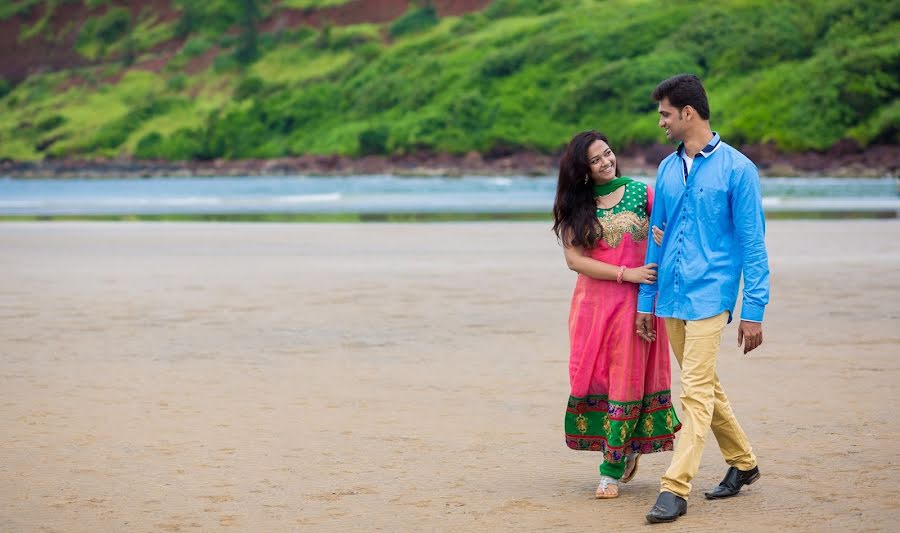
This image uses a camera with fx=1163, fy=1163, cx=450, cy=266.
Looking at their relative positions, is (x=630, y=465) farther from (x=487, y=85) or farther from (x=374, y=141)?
(x=487, y=85)

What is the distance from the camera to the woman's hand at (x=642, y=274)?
4957 millimetres

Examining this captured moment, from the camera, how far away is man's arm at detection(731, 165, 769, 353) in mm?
4664

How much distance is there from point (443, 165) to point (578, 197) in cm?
7925

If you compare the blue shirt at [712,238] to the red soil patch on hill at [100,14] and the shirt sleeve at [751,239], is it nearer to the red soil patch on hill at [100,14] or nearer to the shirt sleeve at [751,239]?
the shirt sleeve at [751,239]

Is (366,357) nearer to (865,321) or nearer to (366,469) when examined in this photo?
(366,469)

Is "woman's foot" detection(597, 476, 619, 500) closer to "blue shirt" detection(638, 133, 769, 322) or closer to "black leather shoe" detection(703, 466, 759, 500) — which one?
"black leather shoe" detection(703, 466, 759, 500)

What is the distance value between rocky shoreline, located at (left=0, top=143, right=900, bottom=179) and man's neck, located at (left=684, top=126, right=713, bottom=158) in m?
52.7

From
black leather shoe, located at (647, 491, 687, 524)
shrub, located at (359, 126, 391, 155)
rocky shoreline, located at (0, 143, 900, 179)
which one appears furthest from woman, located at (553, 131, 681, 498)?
shrub, located at (359, 126, 391, 155)

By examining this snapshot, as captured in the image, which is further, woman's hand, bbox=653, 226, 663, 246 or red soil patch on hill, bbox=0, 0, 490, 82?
red soil patch on hill, bbox=0, 0, 490, 82

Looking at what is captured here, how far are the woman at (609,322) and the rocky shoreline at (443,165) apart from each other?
172ft

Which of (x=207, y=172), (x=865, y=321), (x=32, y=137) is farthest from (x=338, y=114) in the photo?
(x=865, y=321)

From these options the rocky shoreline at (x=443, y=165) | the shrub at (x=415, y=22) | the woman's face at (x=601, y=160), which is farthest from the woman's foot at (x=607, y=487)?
the shrub at (x=415, y=22)

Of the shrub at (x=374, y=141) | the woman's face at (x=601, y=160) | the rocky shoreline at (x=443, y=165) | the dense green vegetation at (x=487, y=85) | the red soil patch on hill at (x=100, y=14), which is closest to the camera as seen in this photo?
the woman's face at (x=601, y=160)

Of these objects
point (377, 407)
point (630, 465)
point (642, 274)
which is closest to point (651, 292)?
point (642, 274)
